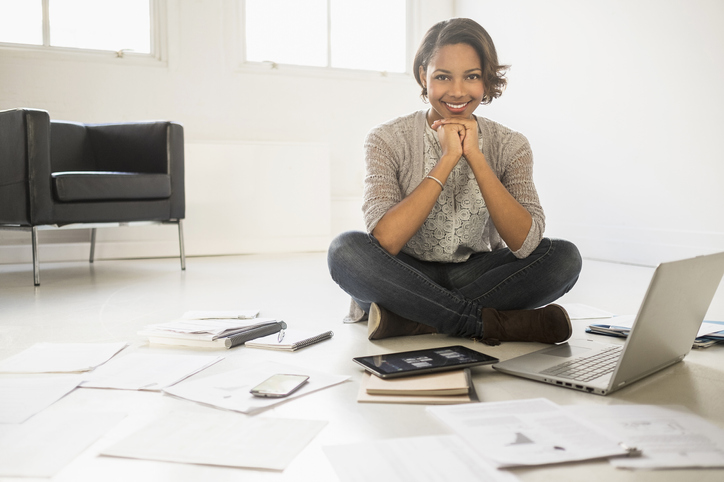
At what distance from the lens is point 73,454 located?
0.89 meters

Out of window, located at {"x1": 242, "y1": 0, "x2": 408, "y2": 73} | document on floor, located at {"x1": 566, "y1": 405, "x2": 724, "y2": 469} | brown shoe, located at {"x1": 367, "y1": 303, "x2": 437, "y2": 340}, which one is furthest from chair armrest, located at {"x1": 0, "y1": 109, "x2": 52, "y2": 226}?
document on floor, located at {"x1": 566, "y1": 405, "x2": 724, "y2": 469}

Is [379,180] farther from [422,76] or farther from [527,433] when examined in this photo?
[527,433]

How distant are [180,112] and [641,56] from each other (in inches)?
110

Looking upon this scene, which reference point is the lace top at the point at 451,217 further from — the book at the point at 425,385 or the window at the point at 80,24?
the window at the point at 80,24

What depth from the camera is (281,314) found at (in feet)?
6.56

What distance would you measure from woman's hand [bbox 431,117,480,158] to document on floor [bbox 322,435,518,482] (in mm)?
886

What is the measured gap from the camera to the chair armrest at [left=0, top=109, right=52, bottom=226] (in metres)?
2.70

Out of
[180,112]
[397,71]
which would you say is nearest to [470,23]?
[180,112]

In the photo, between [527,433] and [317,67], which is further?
[317,67]

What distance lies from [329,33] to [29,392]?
3741 mm

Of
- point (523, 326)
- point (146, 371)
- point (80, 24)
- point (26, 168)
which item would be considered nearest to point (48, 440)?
point (146, 371)

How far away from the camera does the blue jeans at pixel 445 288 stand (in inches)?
60.8

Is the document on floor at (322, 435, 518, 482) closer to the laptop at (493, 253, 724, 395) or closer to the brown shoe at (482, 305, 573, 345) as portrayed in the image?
the laptop at (493, 253, 724, 395)

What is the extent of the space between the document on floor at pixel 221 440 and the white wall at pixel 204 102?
9.97 feet
